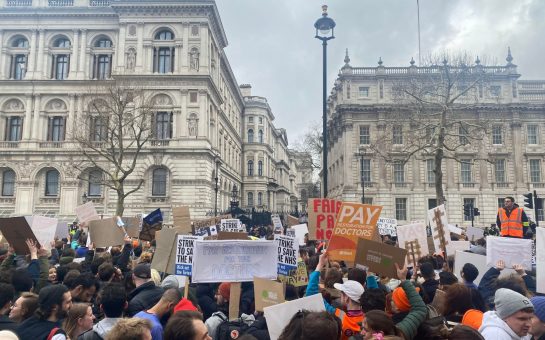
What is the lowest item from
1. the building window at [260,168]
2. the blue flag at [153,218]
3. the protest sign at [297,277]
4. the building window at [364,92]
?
the protest sign at [297,277]

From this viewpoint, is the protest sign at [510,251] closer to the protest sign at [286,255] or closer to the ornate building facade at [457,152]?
the protest sign at [286,255]

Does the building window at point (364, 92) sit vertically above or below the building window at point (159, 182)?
above

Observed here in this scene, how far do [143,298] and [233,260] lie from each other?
1294 millimetres

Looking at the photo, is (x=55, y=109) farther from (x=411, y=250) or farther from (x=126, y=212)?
(x=411, y=250)

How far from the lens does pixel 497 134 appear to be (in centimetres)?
4631

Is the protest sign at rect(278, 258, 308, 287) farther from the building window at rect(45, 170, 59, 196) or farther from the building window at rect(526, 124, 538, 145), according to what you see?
the building window at rect(526, 124, 538, 145)

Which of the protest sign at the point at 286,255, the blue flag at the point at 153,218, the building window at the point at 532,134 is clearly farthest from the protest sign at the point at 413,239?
the building window at the point at 532,134

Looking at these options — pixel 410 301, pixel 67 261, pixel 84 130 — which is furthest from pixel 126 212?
pixel 410 301

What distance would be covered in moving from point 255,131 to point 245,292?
67610mm

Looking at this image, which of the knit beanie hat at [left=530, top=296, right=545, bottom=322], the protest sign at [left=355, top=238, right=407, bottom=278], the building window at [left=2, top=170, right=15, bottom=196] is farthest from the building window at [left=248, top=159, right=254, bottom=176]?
the knit beanie hat at [left=530, top=296, right=545, bottom=322]

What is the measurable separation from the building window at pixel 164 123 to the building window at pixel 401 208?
85.3 feet

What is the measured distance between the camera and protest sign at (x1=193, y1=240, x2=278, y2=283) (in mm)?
5676

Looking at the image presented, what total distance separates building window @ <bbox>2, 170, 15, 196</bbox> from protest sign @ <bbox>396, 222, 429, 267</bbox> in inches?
1672

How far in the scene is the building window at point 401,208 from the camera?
45344 mm
